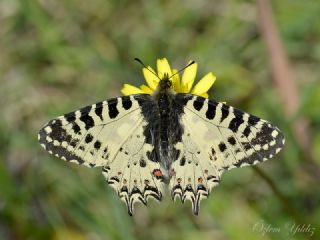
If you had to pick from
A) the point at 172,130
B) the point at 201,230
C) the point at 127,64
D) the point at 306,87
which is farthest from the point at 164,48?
the point at 172,130

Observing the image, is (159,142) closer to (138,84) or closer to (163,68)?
(163,68)

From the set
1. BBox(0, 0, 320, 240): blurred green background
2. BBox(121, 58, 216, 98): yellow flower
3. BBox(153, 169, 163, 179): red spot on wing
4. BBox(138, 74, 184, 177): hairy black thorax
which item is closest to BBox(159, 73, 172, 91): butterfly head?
BBox(138, 74, 184, 177): hairy black thorax

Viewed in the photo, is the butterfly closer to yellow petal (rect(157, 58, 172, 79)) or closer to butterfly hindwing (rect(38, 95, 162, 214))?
butterfly hindwing (rect(38, 95, 162, 214))

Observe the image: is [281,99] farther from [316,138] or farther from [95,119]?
[95,119]

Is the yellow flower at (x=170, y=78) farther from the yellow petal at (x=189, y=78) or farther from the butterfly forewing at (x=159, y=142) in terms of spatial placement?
the butterfly forewing at (x=159, y=142)

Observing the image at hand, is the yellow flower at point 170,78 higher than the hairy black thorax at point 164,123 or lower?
higher

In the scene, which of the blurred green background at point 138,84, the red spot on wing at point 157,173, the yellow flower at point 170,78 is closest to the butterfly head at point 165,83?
the yellow flower at point 170,78
